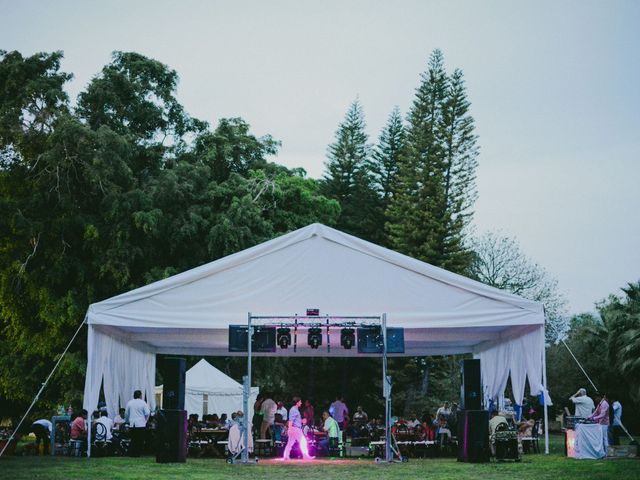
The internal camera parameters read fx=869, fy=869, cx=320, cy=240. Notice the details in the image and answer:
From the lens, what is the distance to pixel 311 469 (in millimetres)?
11641

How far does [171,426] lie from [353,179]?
25960mm

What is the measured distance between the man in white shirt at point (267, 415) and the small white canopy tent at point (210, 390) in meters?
5.31

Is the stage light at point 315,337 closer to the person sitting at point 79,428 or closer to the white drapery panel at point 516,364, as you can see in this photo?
the white drapery panel at point 516,364

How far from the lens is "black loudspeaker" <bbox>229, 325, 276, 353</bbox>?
13.4 metres

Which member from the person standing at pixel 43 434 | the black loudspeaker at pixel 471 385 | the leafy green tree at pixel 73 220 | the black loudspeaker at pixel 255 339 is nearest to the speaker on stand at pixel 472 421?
the black loudspeaker at pixel 471 385

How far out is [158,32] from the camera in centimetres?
1959

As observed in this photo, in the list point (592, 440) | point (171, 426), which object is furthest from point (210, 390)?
point (592, 440)

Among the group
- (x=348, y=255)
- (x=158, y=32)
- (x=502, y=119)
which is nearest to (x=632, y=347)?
(x=502, y=119)

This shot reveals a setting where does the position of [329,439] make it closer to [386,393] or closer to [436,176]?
[386,393]

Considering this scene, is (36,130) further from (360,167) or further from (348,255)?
(360,167)

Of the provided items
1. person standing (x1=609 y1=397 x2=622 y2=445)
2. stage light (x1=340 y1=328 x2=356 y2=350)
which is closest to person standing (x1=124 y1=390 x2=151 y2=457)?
stage light (x1=340 y1=328 x2=356 y2=350)

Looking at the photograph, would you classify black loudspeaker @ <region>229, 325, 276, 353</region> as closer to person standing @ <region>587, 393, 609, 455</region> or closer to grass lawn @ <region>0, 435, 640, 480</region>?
grass lawn @ <region>0, 435, 640, 480</region>

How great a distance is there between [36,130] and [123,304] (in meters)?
9.23

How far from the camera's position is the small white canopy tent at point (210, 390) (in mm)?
23094
